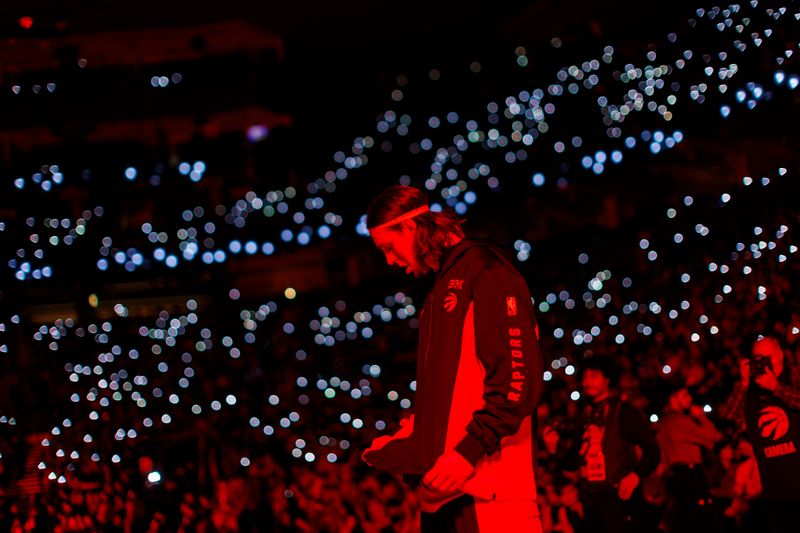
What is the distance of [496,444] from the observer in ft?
8.57

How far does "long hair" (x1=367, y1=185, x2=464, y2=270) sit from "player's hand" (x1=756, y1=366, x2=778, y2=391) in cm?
277

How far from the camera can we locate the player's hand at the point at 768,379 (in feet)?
16.8

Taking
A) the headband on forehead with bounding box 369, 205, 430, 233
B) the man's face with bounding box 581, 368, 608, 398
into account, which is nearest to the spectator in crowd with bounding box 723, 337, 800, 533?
the man's face with bounding box 581, 368, 608, 398

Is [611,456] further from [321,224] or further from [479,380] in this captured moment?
[321,224]

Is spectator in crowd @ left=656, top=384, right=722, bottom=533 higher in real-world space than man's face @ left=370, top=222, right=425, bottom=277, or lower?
lower

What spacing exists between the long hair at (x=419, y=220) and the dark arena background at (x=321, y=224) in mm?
6476

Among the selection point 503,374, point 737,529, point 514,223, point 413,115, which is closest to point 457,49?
point 413,115

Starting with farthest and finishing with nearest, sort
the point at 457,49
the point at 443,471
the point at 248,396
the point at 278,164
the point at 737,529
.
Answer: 1. the point at 278,164
2. the point at 457,49
3. the point at 248,396
4. the point at 737,529
5. the point at 443,471

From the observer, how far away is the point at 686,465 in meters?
8.12

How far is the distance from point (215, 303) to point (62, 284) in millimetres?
3471

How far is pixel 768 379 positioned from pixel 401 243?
2902 millimetres

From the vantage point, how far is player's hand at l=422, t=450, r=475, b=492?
256 centimetres

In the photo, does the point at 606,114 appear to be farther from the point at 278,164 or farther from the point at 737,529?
the point at 737,529

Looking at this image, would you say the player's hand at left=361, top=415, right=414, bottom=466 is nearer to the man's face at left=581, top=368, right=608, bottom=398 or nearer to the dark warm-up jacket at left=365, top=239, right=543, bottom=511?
the dark warm-up jacket at left=365, top=239, right=543, bottom=511
